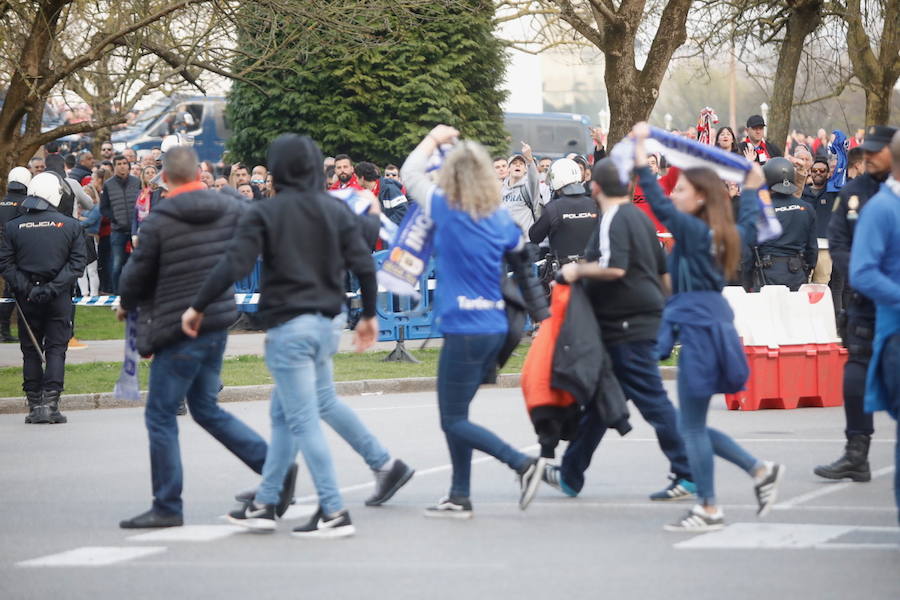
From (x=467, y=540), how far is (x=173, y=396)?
5.59ft

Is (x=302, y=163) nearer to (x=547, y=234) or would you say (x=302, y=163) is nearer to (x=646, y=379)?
(x=646, y=379)

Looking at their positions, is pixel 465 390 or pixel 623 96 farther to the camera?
pixel 623 96

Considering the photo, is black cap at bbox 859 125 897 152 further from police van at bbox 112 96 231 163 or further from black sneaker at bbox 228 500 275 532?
police van at bbox 112 96 231 163

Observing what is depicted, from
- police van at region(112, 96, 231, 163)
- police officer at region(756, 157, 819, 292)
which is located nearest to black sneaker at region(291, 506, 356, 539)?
police officer at region(756, 157, 819, 292)

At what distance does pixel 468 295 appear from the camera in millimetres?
8078

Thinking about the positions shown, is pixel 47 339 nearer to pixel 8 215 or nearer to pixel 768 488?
pixel 8 215

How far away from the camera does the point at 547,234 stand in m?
16.4

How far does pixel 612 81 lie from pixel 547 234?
660 cm

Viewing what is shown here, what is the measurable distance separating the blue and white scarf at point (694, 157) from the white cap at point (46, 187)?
255 inches

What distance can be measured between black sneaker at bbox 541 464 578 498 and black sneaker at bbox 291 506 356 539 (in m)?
1.48

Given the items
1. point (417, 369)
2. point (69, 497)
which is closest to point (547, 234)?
point (417, 369)

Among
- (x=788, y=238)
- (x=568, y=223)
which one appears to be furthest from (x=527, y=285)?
(x=568, y=223)

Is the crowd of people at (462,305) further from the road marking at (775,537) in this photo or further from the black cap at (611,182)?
→ the road marking at (775,537)

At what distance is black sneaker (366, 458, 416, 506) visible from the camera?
333 inches
